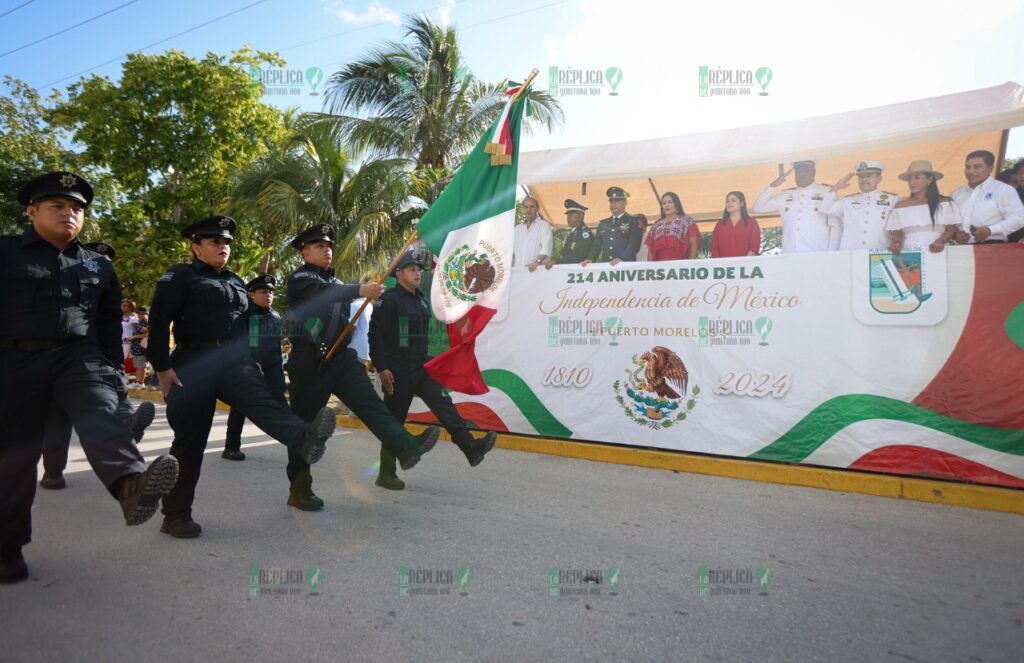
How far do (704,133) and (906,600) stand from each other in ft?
16.3

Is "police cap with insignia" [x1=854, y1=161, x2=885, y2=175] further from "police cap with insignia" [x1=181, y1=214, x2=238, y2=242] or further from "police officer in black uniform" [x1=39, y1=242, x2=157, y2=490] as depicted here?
"police officer in black uniform" [x1=39, y1=242, x2=157, y2=490]

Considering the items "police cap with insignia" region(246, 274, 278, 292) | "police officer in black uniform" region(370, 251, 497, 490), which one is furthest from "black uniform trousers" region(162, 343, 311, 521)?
"police cap with insignia" region(246, 274, 278, 292)

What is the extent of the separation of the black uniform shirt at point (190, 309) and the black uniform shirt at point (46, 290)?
48cm

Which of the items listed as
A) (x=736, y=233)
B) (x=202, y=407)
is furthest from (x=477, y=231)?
(x=736, y=233)

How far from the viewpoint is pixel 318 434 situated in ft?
12.8

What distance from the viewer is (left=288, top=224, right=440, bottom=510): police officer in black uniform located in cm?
455

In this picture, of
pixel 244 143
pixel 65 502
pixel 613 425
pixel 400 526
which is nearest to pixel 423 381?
pixel 400 526

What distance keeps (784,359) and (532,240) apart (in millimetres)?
3119

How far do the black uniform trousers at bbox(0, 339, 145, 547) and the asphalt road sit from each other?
415 millimetres

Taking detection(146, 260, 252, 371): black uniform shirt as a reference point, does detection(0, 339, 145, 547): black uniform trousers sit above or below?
below

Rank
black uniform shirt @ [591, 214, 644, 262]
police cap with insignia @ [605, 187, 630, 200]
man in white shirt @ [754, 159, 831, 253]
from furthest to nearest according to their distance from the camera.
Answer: police cap with insignia @ [605, 187, 630, 200]
black uniform shirt @ [591, 214, 644, 262]
man in white shirt @ [754, 159, 831, 253]

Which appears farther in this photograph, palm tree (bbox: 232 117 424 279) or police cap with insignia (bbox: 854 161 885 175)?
palm tree (bbox: 232 117 424 279)

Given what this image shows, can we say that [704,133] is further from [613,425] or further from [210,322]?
[210,322]

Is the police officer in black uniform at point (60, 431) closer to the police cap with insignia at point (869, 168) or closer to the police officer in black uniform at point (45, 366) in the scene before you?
the police officer in black uniform at point (45, 366)
